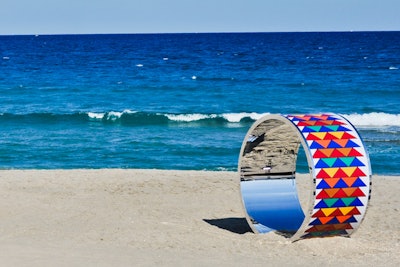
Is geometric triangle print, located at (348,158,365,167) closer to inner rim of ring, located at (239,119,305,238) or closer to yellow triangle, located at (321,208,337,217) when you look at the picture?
yellow triangle, located at (321,208,337,217)

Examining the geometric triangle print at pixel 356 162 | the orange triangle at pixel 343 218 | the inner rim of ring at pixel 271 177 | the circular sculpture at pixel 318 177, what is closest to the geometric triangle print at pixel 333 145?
the circular sculpture at pixel 318 177

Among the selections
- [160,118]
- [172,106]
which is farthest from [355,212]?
[172,106]

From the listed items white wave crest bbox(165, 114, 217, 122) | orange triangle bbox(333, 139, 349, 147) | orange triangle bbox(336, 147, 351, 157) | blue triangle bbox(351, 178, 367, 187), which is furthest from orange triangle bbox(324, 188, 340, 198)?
white wave crest bbox(165, 114, 217, 122)

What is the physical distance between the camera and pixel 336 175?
28.2 ft

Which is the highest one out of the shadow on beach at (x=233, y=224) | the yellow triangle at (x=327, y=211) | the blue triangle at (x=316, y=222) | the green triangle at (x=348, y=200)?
the green triangle at (x=348, y=200)

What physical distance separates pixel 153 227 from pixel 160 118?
54.7 feet

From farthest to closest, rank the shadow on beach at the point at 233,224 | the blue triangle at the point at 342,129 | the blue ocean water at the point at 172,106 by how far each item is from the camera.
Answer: the blue ocean water at the point at 172,106
the shadow on beach at the point at 233,224
the blue triangle at the point at 342,129

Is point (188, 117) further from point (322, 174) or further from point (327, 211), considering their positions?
point (322, 174)

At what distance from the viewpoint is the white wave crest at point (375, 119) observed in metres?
25.2

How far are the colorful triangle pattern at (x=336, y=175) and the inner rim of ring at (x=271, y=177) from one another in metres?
1.30

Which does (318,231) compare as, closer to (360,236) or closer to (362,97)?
(360,236)

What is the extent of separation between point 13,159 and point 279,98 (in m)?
16.7

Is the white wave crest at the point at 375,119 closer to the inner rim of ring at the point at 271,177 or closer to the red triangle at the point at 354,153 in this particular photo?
the inner rim of ring at the point at 271,177

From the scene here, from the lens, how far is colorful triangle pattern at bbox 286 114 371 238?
8.59 m
